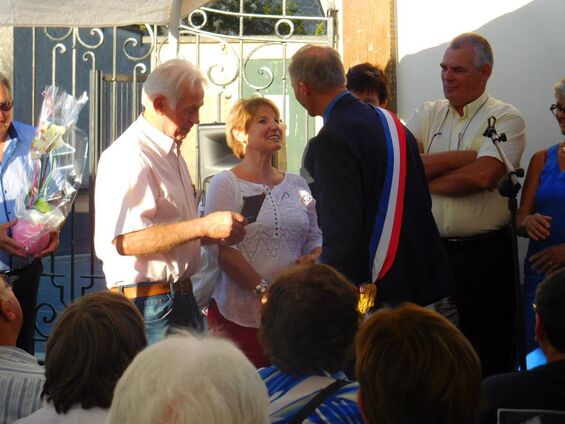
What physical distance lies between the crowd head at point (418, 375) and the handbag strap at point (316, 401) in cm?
41

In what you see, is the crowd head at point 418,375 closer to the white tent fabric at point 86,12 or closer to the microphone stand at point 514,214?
the microphone stand at point 514,214

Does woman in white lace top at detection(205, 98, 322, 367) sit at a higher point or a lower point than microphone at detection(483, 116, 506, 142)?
lower

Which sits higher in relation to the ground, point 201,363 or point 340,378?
point 201,363

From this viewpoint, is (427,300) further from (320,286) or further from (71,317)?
(71,317)

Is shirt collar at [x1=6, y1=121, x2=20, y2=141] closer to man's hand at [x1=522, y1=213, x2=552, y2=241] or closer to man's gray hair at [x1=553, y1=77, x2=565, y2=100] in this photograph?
man's hand at [x1=522, y1=213, x2=552, y2=241]

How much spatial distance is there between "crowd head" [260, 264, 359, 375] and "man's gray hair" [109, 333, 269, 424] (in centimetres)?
86

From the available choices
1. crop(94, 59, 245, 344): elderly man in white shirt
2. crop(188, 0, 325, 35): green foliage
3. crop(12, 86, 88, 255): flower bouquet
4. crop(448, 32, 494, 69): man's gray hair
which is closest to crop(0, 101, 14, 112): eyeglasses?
crop(12, 86, 88, 255): flower bouquet

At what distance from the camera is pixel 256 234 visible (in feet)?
15.1

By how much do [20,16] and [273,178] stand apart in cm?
167

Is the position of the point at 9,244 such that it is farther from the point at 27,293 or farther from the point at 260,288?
the point at 260,288

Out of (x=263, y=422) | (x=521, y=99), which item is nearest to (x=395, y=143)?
(x=263, y=422)

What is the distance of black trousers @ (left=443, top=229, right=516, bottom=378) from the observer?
478 cm

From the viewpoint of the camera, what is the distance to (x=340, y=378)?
2.96 metres

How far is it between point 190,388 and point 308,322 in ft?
3.40
